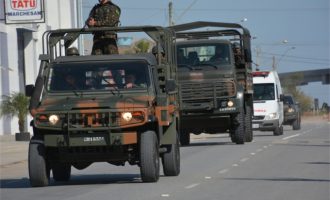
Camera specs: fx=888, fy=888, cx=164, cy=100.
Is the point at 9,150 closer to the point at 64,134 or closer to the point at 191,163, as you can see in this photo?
the point at 191,163

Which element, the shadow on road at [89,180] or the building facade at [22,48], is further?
the building facade at [22,48]

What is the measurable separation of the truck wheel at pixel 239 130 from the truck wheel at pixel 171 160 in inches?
401

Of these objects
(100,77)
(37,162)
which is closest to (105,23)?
(100,77)

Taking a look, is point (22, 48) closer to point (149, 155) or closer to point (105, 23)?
point (105, 23)

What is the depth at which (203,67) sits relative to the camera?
2722 centimetres

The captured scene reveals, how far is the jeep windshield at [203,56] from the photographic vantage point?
27.2 m

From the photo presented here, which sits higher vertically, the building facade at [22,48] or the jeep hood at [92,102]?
the building facade at [22,48]

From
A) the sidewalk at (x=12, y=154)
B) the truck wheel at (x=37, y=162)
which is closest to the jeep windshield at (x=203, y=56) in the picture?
the sidewalk at (x=12, y=154)

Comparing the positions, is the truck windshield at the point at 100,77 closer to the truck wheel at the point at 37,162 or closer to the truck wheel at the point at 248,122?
the truck wheel at the point at 37,162

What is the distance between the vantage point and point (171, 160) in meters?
17.1

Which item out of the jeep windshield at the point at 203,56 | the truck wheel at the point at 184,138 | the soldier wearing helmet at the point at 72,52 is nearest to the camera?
the soldier wearing helmet at the point at 72,52

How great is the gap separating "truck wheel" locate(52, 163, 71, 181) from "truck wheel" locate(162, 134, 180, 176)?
1.88 meters

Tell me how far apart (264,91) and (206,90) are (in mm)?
10732

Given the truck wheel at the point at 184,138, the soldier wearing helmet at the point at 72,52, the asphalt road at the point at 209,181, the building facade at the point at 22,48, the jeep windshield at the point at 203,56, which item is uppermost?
A: the building facade at the point at 22,48
